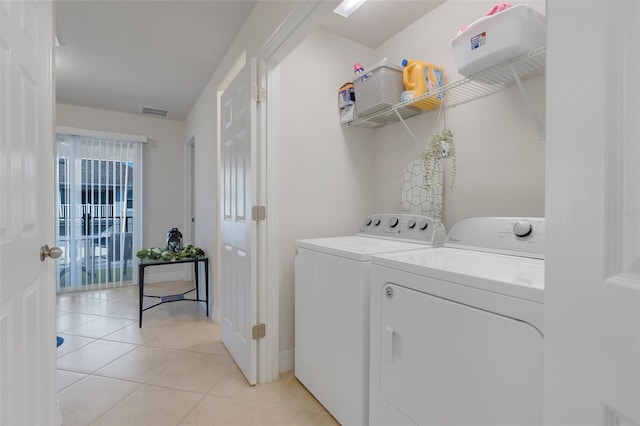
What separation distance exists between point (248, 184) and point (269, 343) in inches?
39.5

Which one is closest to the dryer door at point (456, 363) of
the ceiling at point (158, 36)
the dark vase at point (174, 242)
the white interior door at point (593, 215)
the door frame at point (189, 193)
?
the white interior door at point (593, 215)

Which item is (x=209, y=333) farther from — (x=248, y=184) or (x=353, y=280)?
(x=353, y=280)

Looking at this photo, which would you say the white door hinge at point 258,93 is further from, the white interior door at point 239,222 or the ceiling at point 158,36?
→ the ceiling at point 158,36

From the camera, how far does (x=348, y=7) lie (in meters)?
1.90

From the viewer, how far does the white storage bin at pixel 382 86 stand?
6.15 ft

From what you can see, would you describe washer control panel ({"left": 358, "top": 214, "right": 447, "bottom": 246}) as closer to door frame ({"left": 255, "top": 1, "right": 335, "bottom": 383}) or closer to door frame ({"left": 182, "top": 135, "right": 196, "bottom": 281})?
door frame ({"left": 255, "top": 1, "right": 335, "bottom": 383})

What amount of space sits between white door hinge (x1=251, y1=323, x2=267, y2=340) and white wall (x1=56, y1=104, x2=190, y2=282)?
3178 mm

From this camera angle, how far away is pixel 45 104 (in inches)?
44.2

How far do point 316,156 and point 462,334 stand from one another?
1511 mm

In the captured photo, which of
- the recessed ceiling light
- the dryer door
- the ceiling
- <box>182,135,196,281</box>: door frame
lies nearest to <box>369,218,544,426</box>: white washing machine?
the dryer door

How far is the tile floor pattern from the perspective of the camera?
1597 mm

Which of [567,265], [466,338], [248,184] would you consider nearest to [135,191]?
[248,184]

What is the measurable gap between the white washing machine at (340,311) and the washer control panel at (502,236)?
153mm

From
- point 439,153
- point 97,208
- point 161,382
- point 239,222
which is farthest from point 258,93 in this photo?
point 97,208
